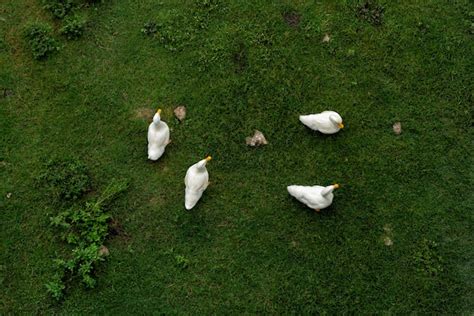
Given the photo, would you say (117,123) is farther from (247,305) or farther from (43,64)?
(247,305)

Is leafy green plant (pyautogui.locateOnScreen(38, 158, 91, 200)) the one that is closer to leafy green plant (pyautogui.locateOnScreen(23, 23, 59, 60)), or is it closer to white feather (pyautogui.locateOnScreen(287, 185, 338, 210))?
leafy green plant (pyautogui.locateOnScreen(23, 23, 59, 60))

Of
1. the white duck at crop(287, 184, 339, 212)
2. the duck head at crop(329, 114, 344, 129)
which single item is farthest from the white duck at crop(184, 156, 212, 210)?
the duck head at crop(329, 114, 344, 129)

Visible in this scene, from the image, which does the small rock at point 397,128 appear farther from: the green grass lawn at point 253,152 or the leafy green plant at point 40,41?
the leafy green plant at point 40,41

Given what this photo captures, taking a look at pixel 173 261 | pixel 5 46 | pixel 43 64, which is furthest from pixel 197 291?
pixel 5 46

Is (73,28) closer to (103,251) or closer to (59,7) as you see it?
(59,7)

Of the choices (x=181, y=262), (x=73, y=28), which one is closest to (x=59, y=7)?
(x=73, y=28)
